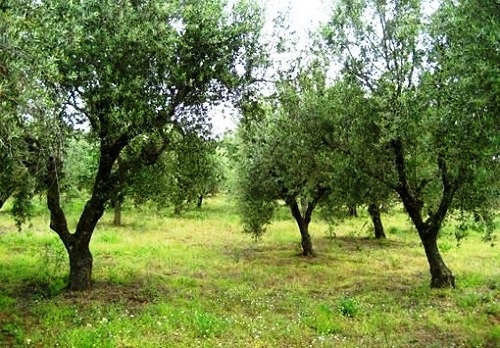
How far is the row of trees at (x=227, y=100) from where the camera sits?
11.8 metres

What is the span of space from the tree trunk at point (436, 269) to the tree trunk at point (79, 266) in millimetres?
14190

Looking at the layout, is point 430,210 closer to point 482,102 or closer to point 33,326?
point 482,102

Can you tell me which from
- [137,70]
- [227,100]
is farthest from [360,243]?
[137,70]

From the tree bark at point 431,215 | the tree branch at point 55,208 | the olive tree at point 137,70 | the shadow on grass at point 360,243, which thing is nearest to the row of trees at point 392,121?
the tree bark at point 431,215

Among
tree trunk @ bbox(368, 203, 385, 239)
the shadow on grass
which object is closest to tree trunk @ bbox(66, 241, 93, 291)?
the shadow on grass

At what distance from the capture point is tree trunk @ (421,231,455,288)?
22.6 meters

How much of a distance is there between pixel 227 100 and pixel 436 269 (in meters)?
11.8

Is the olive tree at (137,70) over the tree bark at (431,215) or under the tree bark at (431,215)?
over

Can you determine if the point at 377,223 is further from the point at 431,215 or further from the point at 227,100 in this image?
the point at 227,100

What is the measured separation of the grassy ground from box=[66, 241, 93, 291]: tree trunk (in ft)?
1.98

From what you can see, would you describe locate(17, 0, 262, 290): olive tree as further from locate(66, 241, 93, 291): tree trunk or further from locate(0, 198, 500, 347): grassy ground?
locate(0, 198, 500, 347): grassy ground

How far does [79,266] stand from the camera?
63.8ft

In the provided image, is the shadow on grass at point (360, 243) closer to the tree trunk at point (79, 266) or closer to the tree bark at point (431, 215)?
the tree bark at point (431, 215)

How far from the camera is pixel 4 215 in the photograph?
1841 inches
